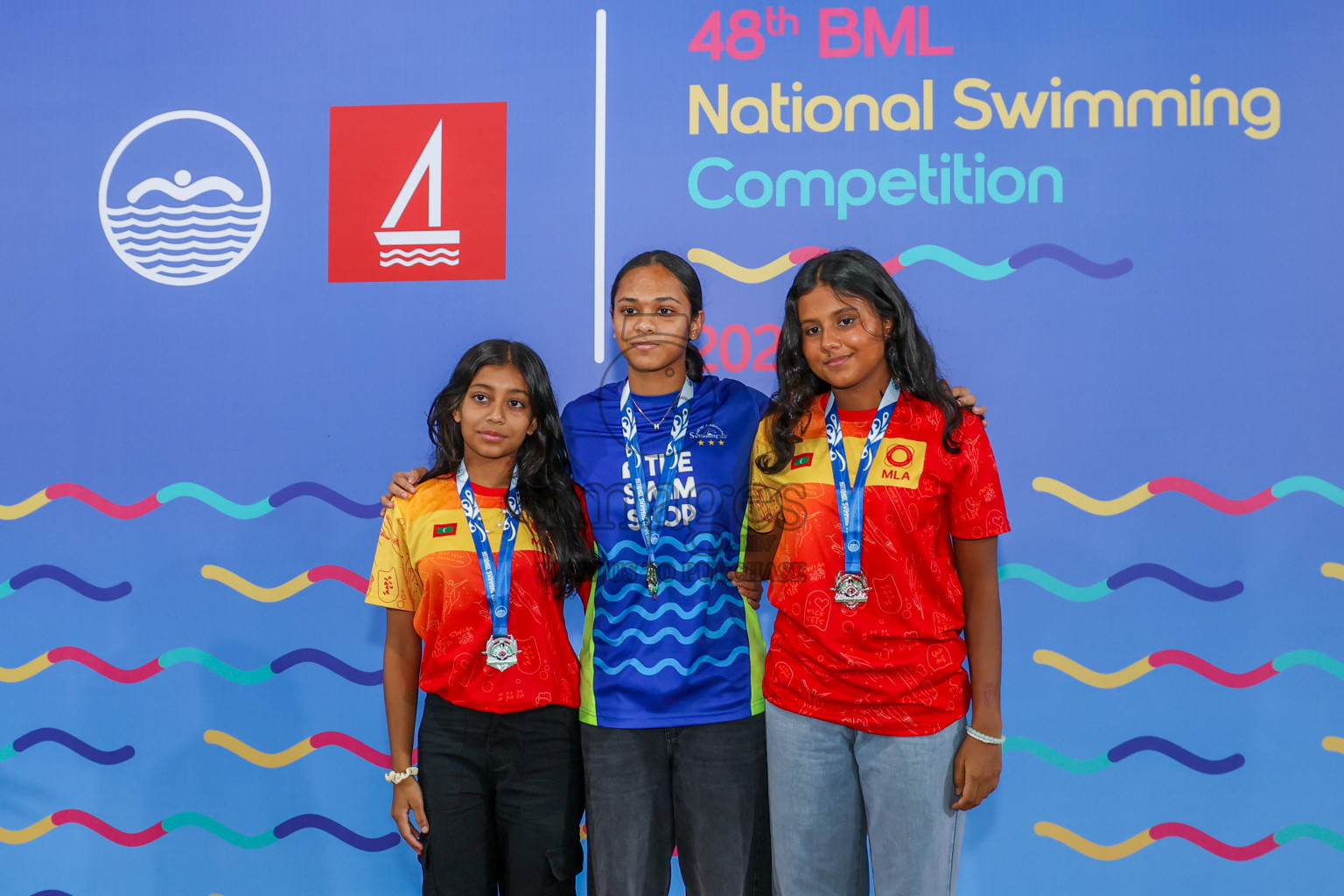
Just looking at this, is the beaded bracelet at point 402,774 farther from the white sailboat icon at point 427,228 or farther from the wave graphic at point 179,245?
the wave graphic at point 179,245

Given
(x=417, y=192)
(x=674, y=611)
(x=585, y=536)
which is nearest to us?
(x=674, y=611)

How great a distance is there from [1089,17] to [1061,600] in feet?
5.10

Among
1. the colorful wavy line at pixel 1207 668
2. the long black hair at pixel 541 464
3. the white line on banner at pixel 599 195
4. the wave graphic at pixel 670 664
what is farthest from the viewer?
the white line on banner at pixel 599 195

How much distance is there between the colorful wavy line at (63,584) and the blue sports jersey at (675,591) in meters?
1.59

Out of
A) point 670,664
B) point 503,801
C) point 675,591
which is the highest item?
point 675,591

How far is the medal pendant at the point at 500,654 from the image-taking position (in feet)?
5.69

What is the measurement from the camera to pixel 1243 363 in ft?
7.52

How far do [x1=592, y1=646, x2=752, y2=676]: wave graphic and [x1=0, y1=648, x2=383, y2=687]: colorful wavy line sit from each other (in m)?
1.06

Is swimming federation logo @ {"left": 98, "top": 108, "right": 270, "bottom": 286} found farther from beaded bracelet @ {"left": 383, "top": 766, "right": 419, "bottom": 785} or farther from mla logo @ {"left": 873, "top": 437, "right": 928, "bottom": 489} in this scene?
mla logo @ {"left": 873, "top": 437, "right": 928, "bottom": 489}

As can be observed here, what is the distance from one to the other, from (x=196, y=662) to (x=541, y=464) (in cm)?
140

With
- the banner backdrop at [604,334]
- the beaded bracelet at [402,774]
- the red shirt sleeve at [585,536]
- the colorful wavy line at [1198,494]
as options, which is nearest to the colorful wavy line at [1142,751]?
the banner backdrop at [604,334]

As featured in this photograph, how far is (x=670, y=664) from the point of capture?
166cm

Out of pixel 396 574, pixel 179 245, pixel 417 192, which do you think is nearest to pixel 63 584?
pixel 179 245

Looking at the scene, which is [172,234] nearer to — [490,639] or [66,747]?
[66,747]
